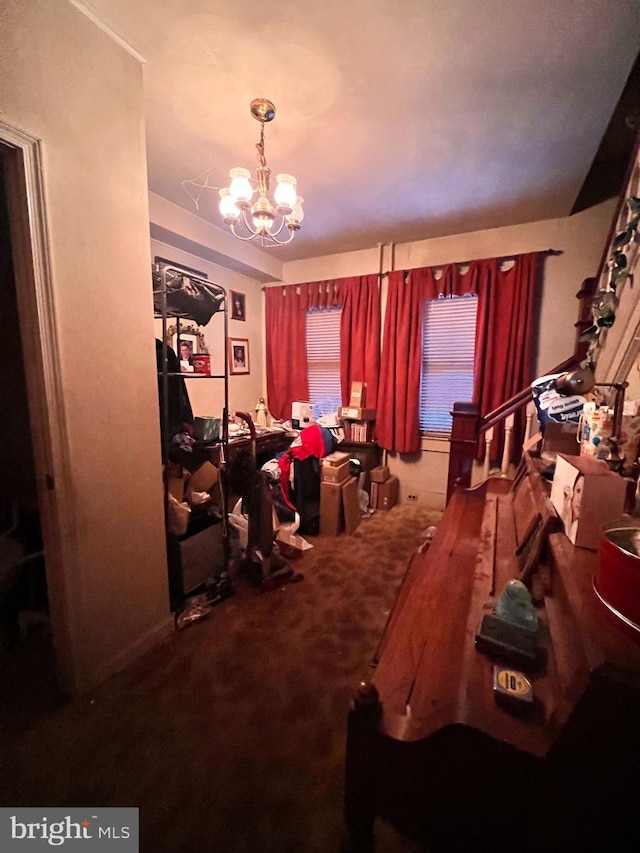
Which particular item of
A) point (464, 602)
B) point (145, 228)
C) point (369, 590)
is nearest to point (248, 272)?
point (145, 228)

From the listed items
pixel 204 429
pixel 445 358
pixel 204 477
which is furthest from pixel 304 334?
pixel 204 477

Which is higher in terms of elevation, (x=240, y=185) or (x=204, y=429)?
(x=240, y=185)

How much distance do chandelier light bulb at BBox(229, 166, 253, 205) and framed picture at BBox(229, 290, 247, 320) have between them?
188 centimetres

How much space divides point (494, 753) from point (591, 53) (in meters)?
2.40

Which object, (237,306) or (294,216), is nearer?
(294,216)

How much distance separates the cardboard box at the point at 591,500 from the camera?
2.79ft

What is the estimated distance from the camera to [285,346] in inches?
153

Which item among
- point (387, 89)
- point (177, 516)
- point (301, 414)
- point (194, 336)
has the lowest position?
point (177, 516)

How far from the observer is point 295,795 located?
1.08 metres

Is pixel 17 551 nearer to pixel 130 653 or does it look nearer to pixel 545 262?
pixel 130 653

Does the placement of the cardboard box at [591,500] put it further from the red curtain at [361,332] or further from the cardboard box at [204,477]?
the red curtain at [361,332]

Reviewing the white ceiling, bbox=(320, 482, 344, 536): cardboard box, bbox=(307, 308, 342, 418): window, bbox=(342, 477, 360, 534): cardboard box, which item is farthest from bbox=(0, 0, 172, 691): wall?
bbox=(307, 308, 342, 418): window

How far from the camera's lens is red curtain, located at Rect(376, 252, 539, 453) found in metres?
2.91

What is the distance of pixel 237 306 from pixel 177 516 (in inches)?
102
